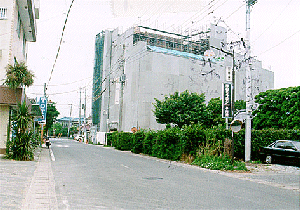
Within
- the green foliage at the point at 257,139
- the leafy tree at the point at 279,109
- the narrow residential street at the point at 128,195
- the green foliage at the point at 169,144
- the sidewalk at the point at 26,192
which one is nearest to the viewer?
the sidewalk at the point at 26,192

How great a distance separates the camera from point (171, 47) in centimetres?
5541

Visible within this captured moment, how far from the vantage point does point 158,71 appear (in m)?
48.8

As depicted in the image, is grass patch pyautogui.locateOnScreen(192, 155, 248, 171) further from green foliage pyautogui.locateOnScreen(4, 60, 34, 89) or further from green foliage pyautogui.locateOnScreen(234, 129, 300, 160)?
green foliage pyautogui.locateOnScreen(4, 60, 34, 89)

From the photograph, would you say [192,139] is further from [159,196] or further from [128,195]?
[128,195]

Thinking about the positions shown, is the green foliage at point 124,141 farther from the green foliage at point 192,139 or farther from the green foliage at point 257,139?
the green foliage at point 257,139

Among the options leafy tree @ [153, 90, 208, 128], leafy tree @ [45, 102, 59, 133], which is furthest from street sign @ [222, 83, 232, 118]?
leafy tree @ [45, 102, 59, 133]

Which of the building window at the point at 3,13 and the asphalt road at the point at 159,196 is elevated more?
the building window at the point at 3,13

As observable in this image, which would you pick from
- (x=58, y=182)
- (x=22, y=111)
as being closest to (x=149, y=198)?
(x=58, y=182)

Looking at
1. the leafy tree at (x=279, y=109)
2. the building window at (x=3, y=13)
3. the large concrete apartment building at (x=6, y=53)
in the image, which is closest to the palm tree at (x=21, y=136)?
the large concrete apartment building at (x=6, y=53)

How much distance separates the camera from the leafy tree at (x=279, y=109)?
29750 mm

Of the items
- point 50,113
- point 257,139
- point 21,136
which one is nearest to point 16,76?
point 21,136

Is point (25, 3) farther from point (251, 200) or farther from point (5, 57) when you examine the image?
point (251, 200)

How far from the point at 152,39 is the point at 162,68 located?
7.08 meters

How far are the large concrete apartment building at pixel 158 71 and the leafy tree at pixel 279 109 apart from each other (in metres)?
14.5
